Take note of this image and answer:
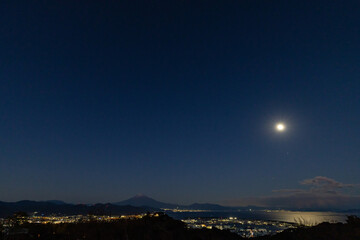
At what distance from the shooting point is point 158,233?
9.77 meters

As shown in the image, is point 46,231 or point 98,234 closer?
point 98,234

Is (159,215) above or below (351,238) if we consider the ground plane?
above

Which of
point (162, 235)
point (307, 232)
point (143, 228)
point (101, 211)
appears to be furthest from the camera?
point (101, 211)

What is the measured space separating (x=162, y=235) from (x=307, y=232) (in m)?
7.35

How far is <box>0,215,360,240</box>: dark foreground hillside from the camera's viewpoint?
9.80 metres

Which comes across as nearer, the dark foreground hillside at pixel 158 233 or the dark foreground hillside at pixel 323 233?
the dark foreground hillside at pixel 158 233

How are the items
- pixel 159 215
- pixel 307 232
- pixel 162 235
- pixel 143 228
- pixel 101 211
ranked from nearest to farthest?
pixel 162 235 < pixel 143 228 < pixel 307 232 < pixel 159 215 < pixel 101 211

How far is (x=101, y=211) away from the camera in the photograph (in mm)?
16453

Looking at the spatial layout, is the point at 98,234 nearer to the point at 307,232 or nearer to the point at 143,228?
the point at 143,228

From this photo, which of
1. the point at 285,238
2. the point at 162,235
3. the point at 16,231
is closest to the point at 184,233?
the point at 162,235

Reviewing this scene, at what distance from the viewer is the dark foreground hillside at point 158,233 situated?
9.80 m

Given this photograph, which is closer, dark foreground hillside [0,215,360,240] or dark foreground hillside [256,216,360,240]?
dark foreground hillside [0,215,360,240]

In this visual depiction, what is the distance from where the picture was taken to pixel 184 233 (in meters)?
9.85

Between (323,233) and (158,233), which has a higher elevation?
(158,233)
